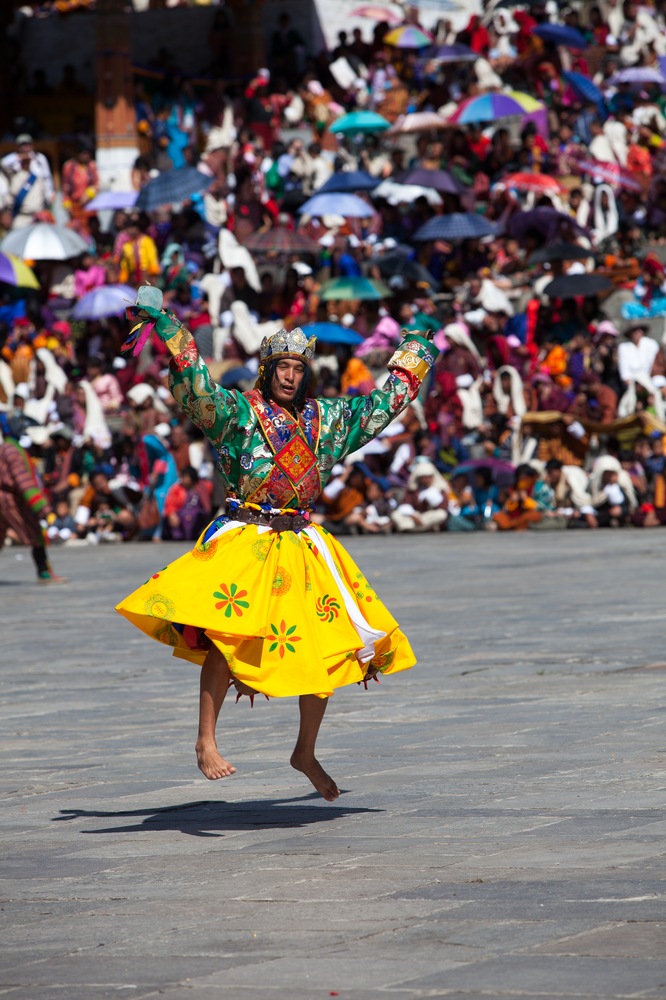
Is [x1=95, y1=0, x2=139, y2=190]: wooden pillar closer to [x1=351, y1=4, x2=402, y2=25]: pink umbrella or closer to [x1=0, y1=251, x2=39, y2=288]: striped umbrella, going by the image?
[x1=351, y1=4, x2=402, y2=25]: pink umbrella

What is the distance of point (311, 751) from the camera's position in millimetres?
6535

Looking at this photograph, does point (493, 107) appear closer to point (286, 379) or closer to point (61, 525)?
point (61, 525)

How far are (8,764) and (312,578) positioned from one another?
70.3 inches

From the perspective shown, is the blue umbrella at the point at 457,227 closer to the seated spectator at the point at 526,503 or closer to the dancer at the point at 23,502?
the seated spectator at the point at 526,503

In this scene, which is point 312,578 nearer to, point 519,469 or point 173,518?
point 519,469

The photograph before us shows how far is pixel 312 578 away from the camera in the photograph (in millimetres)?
6613

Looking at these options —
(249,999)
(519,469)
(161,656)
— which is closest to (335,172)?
(519,469)

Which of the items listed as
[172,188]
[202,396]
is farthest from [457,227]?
[202,396]

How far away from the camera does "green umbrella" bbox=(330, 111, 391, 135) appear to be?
81.8ft

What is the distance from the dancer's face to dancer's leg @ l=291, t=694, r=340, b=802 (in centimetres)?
103

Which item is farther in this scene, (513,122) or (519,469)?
(513,122)

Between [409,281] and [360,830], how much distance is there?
17.3 metres

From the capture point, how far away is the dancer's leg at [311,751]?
21.4 feet

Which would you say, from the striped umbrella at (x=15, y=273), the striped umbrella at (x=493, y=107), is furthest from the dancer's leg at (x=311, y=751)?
the striped umbrella at (x=493, y=107)
